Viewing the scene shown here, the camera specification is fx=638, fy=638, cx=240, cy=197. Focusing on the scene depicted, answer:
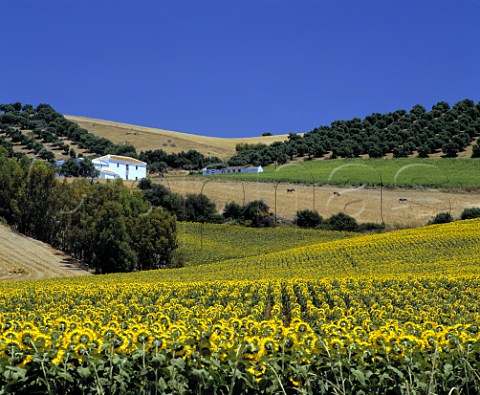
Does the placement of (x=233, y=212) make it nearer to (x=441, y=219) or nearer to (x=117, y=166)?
(x=441, y=219)

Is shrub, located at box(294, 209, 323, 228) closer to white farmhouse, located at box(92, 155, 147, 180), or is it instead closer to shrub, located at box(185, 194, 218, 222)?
shrub, located at box(185, 194, 218, 222)

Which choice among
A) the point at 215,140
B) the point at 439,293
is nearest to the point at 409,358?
the point at 439,293

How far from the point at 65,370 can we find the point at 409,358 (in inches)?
120

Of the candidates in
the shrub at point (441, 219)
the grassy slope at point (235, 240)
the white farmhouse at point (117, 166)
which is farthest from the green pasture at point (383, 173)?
the grassy slope at point (235, 240)

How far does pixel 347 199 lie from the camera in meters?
83.2

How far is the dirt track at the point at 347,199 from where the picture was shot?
2938 inches

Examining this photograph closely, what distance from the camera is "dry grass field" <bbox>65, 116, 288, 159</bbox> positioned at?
151750mm

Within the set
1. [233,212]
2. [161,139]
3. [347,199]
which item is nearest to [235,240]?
[233,212]

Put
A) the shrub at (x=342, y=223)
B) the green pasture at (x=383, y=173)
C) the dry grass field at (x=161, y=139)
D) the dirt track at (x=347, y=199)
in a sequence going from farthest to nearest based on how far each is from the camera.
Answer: the dry grass field at (x=161, y=139)
the green pasture at (x=383, y=173)
the dirt track at (x=347, y=199)
the shrub at (x=342, y=223)

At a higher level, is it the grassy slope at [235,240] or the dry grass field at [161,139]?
the dry grass field at [161,139]

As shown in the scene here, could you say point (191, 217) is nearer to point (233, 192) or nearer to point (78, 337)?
point (233, 192)

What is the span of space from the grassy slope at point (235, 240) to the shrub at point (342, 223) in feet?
9.41

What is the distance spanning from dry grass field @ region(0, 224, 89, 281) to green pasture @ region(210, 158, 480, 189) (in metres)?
43.8

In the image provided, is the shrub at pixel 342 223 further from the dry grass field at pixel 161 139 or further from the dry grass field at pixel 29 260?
the dry grass field at pixel 161 139
